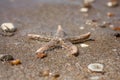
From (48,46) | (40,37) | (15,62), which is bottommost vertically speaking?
(15,62)

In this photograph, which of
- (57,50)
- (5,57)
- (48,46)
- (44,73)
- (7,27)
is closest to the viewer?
(44,73)

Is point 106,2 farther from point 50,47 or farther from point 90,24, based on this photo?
point 50,47

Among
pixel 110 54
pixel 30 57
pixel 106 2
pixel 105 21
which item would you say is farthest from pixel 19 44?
pixel 106 2

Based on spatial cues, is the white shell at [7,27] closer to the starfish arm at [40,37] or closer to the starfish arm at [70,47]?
the starfish arm at [40,37]

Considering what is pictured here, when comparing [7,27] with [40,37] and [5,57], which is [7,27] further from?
[5,57]

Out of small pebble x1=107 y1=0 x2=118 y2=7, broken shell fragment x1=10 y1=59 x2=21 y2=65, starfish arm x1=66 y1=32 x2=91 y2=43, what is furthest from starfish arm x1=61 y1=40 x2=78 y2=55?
small pebble x1=107 y1=0 x2=118 y2=7

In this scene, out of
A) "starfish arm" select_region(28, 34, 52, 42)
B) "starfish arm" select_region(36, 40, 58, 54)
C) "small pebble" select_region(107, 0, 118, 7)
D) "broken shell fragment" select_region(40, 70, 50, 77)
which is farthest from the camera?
"small pebble" select_region(107, 0, 118, 7)

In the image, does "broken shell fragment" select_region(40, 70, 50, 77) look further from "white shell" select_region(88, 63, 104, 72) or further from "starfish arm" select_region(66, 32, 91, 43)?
"starfish arm" select_region(66, 32, 91, 43)

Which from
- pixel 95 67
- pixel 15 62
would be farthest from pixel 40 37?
pixel 95 67
